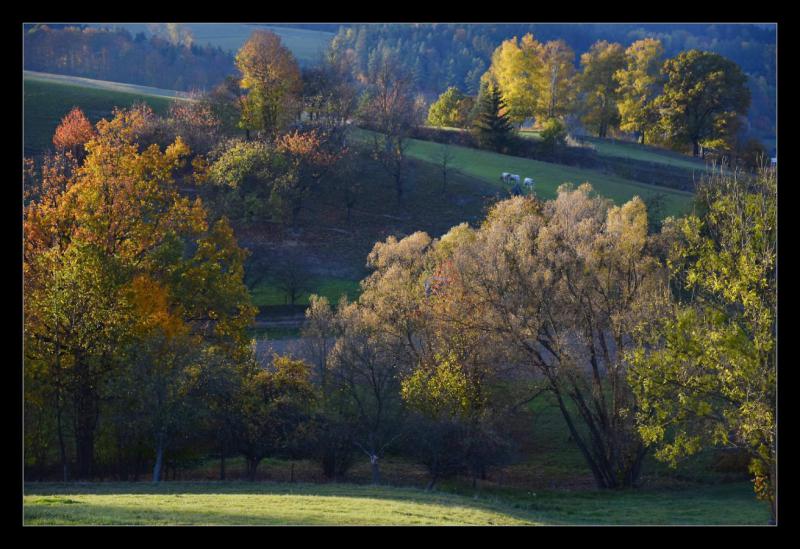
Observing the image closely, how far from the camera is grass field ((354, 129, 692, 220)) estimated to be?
6355cm

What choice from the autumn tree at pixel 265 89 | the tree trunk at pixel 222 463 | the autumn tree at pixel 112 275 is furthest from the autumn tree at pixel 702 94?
the tree trunk at pixel 222 463

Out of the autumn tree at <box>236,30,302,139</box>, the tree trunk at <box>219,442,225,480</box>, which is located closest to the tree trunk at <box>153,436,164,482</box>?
the tree trunk at <box>219,442,225,480</box>

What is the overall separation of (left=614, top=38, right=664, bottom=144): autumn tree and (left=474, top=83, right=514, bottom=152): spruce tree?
35.3 ft

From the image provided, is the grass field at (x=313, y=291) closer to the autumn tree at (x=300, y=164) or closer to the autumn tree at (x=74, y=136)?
the autumn tree at (x=300, y=164)

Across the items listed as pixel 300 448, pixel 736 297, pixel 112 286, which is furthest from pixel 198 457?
pixel 736 297

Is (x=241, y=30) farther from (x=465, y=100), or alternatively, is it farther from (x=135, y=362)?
(x=135, y=362)

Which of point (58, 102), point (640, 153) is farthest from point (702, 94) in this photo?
point (58, 102)

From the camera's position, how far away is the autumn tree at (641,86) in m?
74.1

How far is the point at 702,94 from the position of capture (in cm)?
6962

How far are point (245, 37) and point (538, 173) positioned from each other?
25.8m

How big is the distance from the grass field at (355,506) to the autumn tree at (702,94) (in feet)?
147

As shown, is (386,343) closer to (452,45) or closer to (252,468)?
(252,468)

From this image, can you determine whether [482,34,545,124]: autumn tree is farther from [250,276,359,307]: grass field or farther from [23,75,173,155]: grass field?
[250,276,359,307]: grass field

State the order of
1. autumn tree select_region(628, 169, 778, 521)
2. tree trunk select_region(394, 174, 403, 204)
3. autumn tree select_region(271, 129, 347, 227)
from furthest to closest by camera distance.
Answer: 1. tree trunk select_region(394, 174, 403, 204)
2. autumn tree select_region(271, 129, 347, 227)
3. autumn tree select_region(628, 169, 778, 521)
